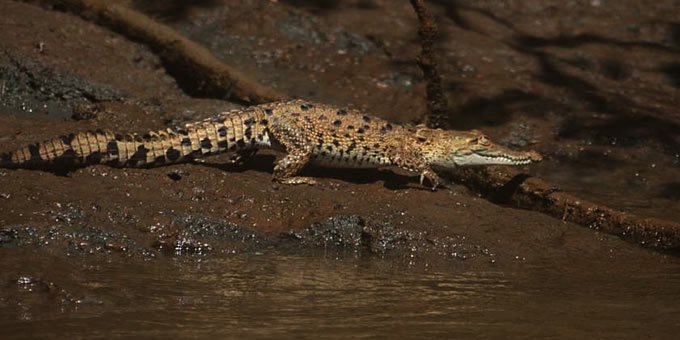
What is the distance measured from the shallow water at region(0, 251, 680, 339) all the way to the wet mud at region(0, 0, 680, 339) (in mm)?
19

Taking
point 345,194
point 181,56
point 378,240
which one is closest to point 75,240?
point 378,240

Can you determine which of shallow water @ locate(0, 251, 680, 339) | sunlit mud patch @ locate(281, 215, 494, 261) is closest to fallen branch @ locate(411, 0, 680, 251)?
shallow water @ locate(0, 251, 680, 339)

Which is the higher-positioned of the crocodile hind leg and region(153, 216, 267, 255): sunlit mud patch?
the crocodile hind leg

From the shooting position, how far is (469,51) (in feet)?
38.2

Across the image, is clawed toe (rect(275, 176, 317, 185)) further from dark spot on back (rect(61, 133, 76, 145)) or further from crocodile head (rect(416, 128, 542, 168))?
dark spot on back (rect(61, 133, 76, 145))

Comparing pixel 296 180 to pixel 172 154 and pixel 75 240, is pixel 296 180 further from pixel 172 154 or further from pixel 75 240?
pixel 75 240

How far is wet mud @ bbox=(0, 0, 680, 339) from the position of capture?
5.74 metres

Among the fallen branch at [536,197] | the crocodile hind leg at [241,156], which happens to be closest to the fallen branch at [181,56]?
the crocodile hind leg at [241,156]

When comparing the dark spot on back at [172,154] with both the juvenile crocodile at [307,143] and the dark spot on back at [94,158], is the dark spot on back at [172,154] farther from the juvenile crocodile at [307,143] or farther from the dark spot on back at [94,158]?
the dark spot on back at [94,158]

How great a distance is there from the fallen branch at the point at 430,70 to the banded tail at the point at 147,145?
162 centimetres

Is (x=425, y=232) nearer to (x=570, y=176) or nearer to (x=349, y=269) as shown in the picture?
(x=349, y=269)

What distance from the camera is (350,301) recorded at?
5.98 metres

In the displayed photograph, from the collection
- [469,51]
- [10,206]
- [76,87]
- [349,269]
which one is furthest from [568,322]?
[469,51]

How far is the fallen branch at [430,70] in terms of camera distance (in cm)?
891
